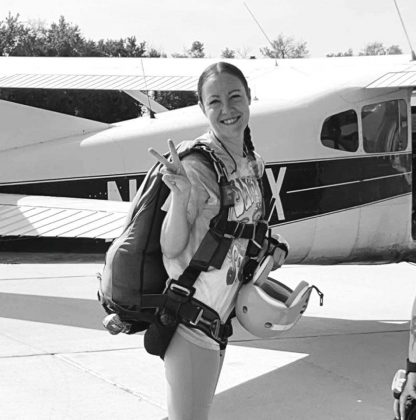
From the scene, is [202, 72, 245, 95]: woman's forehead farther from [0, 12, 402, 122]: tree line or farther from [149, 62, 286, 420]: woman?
[0, 12, 402, 122]: tree line

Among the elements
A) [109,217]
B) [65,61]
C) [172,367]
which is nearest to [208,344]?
[172,367]

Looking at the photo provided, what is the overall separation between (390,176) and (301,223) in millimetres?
948

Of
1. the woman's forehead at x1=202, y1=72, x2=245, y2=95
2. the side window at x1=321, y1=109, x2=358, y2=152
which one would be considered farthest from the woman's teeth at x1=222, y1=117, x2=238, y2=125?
the side window at x1=321, y1=109, x2=358, y2=152

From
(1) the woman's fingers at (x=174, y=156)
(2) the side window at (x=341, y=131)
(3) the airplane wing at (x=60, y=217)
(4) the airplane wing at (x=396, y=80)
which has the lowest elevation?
(3) the airplane wing at (x=60, y=217)

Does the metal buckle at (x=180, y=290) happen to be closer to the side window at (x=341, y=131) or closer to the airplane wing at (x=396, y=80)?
the side window at (x=341, y=131)

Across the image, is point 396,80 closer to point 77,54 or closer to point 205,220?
point 205,220

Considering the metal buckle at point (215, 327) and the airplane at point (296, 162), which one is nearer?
the metal buckle at point (215, 327)

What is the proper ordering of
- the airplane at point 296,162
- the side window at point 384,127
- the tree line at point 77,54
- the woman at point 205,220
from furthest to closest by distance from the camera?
the tree line at point 77,54 → the side window at point 384,127 → the airplane at point 296,162 → the woman at point 205,220

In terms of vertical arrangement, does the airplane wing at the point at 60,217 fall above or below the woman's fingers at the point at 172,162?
below

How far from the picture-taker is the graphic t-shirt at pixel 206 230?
302cm

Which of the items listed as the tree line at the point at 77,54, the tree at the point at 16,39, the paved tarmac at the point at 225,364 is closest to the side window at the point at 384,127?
the paved tarmac at the point at 225,364

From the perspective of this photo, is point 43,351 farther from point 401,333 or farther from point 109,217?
point 401,333

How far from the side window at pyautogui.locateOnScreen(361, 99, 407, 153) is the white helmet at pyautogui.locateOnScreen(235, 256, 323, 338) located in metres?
4.03

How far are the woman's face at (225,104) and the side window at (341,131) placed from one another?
12.4 ft
